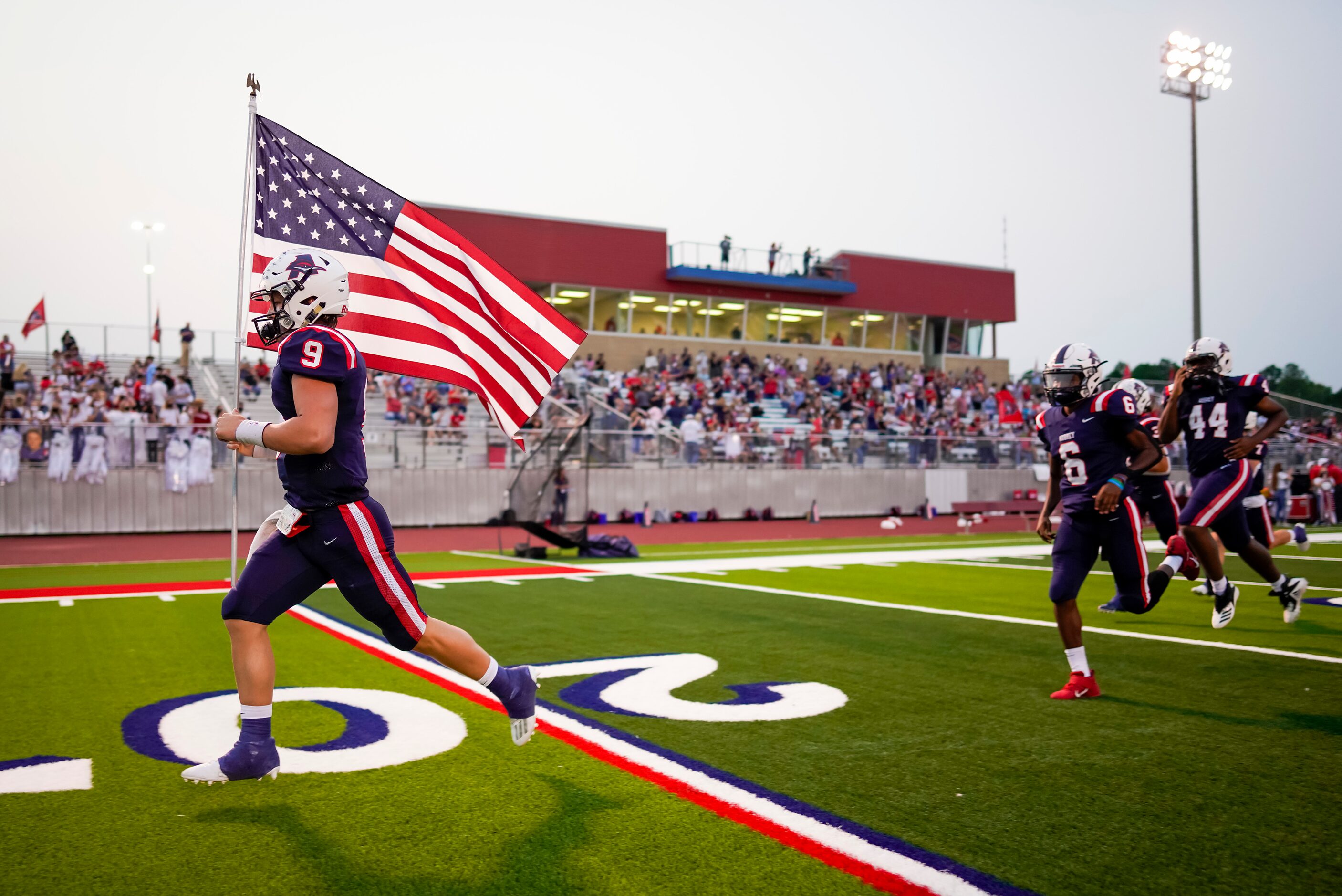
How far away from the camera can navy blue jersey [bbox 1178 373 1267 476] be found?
784 cm

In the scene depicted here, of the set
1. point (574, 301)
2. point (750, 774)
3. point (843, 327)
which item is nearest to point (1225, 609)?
point (750, 774)

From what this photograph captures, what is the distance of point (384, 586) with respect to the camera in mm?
3936

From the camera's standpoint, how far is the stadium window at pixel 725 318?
128ft

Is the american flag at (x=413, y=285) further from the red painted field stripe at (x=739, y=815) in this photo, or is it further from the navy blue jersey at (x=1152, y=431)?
the navy blue jersey at (x=1152, y=431)

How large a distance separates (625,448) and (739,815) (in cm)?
2021

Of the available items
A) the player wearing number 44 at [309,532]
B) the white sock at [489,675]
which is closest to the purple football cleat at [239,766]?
the player wearing number 44 at [309,532]

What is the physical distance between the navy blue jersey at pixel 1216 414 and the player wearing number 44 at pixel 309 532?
249 inches

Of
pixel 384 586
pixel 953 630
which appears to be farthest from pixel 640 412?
pixel 384 586

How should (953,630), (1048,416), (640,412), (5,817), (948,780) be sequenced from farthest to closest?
(640,412) → (953,630) → (1048,416) → (948,780) → (5,817)

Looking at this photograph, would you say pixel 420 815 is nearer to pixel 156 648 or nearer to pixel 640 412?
pixel 156 648

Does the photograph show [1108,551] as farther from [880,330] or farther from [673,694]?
[880,330]

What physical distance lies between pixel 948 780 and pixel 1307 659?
3827 millimetres

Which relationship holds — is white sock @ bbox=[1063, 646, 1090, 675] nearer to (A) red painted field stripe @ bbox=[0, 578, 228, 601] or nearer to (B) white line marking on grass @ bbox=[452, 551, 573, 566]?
(A) red painted field stripe @ bbox=[0, 578, 228, 601]

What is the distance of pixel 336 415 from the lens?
385 cm
